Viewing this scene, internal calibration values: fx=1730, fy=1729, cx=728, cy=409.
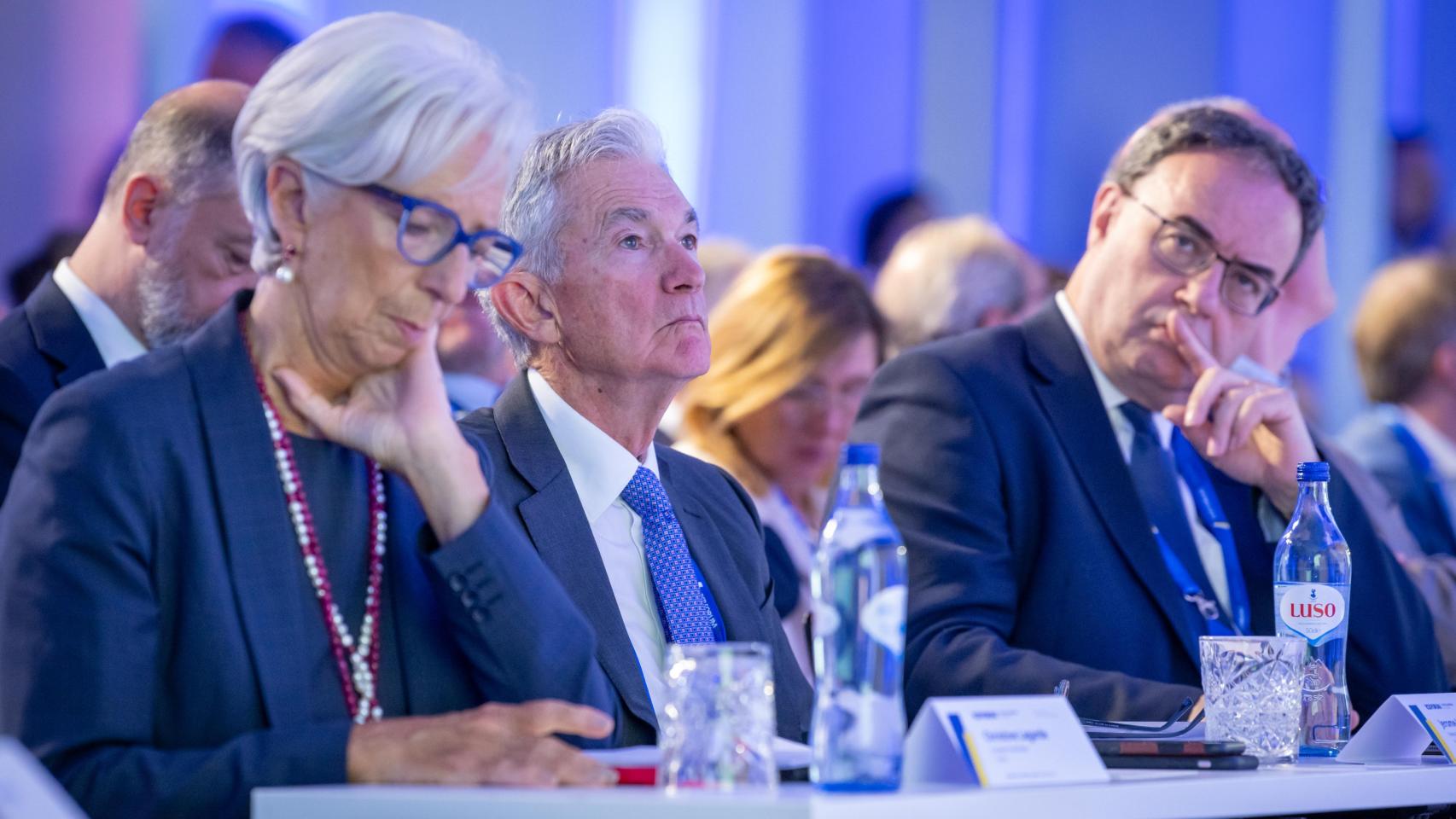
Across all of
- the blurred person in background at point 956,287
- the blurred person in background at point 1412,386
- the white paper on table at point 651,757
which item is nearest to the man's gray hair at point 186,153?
the white paper on table at point 651,757

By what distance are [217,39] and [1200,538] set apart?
9.43ft

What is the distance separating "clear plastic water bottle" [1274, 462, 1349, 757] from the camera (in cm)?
229

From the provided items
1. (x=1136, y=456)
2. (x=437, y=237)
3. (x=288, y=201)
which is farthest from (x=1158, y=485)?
(x=288, y=201)

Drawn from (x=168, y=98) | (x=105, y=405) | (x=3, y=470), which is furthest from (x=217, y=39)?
(x=105, y=405)

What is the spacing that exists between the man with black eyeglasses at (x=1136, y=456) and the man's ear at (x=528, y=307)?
A: 724mm

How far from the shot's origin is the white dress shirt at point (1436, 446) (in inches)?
189

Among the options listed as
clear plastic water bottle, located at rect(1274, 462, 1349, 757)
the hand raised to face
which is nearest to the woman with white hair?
clear plastic water bottle, located at rect(1274, 462, 1349, 757)

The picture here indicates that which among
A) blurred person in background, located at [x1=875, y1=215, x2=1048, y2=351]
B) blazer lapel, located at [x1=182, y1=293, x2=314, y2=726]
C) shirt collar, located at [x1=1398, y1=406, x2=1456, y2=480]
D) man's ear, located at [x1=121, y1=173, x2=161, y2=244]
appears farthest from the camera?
shirt collar, located at [x1=1398, y1=406, x2=1456, y2=480]

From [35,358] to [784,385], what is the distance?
189 centimetres

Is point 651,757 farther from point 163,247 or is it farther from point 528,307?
point 163,247

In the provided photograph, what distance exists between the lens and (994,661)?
2650 mm

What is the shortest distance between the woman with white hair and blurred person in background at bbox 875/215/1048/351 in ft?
8.97

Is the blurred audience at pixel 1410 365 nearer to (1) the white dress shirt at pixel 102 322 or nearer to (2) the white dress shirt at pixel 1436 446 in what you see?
(2) the white dress shirt at pixel 1436 446

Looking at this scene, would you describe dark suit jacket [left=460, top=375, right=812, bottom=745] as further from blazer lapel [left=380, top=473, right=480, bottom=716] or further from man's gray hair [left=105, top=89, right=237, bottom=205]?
man's gray hair [left=105, top=89, right=237, bottom=205]
